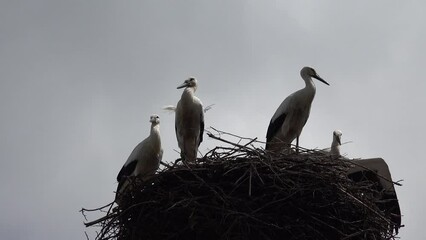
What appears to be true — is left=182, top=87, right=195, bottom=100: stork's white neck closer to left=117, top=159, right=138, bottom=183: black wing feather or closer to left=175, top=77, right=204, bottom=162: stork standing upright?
left=175, top=77, right=204, bottom=162: stork standing upright

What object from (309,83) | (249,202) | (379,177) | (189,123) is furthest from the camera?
(189,123)

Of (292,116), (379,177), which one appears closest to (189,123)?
(292,116)

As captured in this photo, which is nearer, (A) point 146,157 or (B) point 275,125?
(B) point 275,125

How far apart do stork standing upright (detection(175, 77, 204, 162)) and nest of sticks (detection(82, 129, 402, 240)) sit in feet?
8.96

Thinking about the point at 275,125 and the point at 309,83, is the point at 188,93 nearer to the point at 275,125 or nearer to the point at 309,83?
the point at 275,125

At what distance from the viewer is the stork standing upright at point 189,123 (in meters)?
9.85

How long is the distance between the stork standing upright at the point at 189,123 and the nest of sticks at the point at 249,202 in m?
2.73

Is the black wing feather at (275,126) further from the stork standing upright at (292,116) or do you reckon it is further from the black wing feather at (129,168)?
the black wing feather at (129,168)

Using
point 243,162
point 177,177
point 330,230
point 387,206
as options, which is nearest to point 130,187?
point 177,177

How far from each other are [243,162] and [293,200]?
50cm

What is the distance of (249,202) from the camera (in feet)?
21.5

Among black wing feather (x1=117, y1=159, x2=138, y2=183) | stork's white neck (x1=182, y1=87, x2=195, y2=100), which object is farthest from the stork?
stork's white neck (x1=182, y1=87, x2=195, y2=100)

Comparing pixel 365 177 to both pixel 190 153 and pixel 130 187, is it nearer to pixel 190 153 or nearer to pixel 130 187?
pixel 130 187

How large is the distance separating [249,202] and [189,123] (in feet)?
11.2
